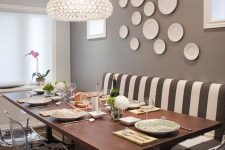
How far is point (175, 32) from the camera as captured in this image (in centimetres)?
305

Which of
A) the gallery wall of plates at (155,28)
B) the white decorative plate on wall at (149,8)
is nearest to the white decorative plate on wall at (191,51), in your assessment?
the gallery wall of plates at (155,28)

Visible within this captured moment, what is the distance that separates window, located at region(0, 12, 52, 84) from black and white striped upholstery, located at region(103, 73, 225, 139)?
6.67 ft

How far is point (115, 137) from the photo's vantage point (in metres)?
1.63

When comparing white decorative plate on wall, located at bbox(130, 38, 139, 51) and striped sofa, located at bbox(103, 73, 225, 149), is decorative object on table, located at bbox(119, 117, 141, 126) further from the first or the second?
white decorative plate on wall, located at bbox(130, 38, 139, 51)

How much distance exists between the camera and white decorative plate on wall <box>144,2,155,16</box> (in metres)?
3.31

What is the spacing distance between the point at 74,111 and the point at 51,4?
1.19 m

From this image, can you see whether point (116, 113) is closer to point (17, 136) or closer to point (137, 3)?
point (17, 136)

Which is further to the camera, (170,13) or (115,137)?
(170,13)

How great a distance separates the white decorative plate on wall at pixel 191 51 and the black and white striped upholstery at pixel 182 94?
29 centimetres

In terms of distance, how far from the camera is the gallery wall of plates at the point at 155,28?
294 centimetres

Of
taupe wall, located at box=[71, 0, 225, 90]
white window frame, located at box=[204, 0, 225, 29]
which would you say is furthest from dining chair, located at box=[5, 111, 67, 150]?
white window frame, located at box=[204, 0, 225, 29]

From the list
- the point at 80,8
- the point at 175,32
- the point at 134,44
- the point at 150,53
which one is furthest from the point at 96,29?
the point at 80,8

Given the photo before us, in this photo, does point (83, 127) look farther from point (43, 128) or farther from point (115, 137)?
point (43, 128)

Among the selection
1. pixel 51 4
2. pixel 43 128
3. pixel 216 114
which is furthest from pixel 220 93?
pixel 43 128
